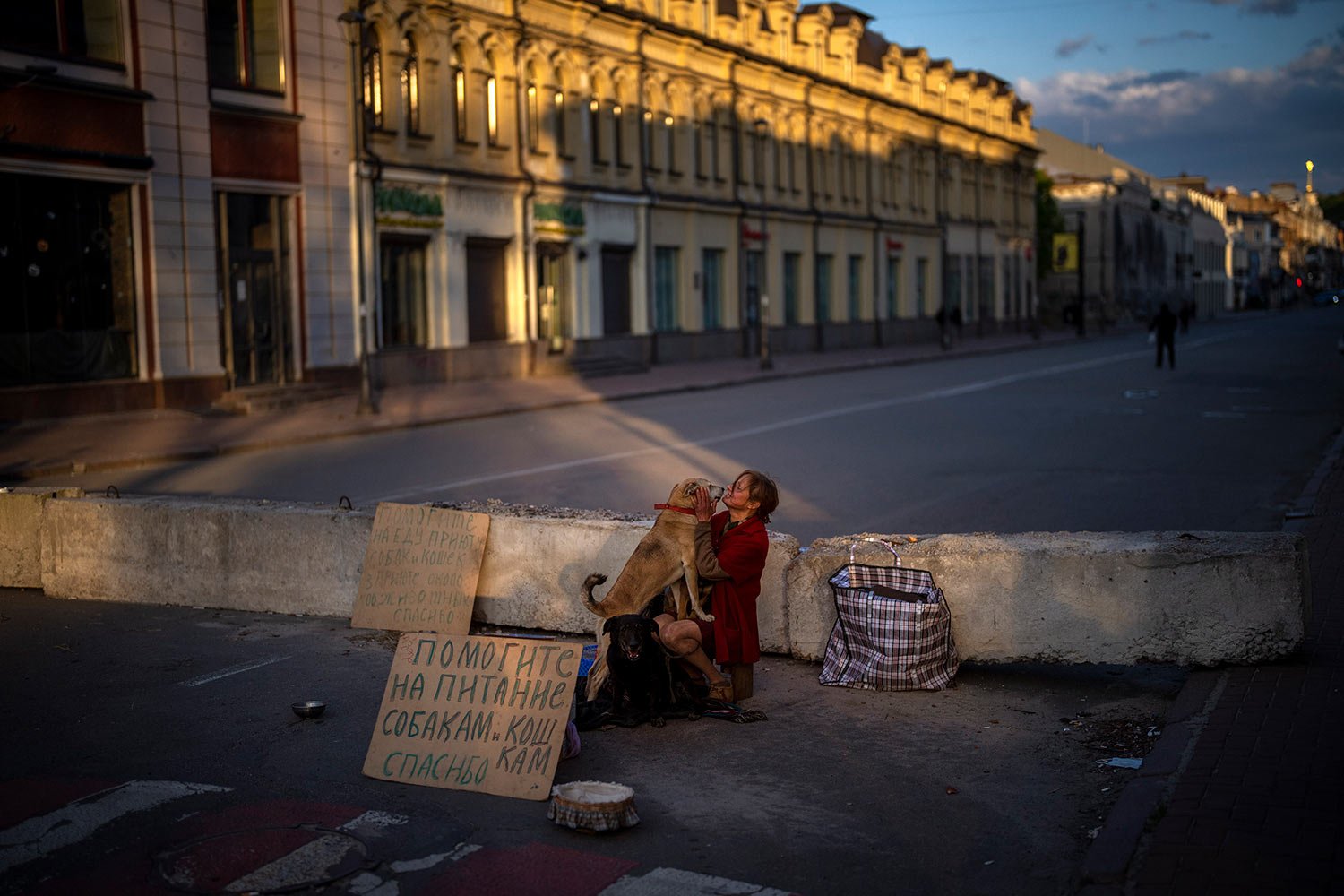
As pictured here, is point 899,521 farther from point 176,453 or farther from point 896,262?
point 896,262

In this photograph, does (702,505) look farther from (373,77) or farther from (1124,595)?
(373,77)

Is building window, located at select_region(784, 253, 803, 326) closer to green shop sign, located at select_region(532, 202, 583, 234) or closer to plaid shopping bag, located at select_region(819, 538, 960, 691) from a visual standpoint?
green shop sign, located at select_region(532, 202, 583, 234)

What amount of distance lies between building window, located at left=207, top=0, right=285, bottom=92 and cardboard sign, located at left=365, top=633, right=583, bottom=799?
894 inches

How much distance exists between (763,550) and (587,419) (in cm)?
1850

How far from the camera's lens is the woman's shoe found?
7055 millimetres

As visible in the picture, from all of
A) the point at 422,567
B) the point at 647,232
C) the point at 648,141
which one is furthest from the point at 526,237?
the point at 422,567

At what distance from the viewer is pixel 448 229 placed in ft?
111

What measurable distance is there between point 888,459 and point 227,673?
1153 cm

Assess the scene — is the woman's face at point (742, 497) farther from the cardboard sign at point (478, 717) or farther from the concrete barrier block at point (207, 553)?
the concrete barrier block at point (207, 553)

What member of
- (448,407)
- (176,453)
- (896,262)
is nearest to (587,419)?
(448,407)

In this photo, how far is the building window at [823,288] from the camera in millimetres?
54594

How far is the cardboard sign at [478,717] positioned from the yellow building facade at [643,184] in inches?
842

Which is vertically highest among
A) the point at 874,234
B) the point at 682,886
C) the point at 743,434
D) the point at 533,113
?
the point at 533,113

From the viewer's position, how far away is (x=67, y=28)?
76.5 feet
